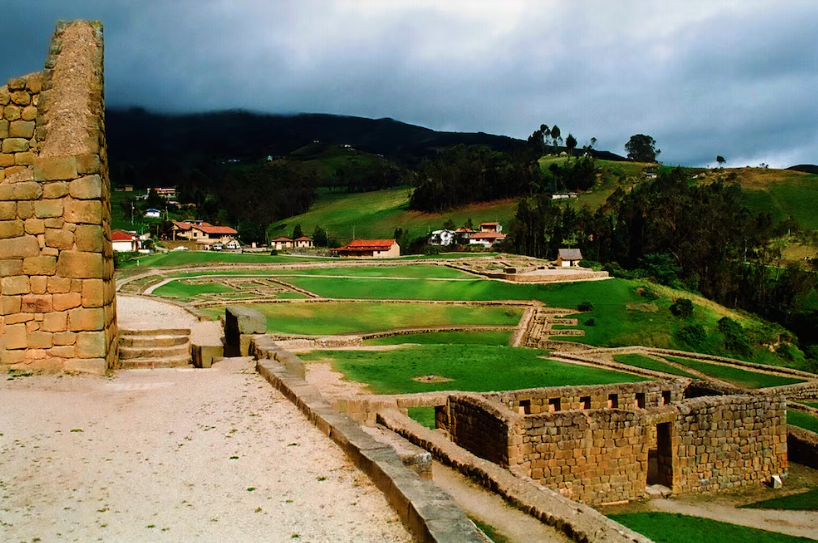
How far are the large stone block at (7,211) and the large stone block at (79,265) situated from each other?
1.15 m

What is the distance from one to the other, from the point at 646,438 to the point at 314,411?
9.13 metres

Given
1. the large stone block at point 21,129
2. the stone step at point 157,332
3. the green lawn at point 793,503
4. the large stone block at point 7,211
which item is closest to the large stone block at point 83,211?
the large stone block at point 7,211

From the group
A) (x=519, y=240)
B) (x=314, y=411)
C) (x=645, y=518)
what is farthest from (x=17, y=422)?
(x=519, y=240)

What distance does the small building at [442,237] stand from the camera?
128 meters

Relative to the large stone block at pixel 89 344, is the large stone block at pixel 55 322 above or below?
above

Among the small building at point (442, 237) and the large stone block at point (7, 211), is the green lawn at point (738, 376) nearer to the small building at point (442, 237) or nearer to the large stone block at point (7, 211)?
the large stone block at point (7, 211)

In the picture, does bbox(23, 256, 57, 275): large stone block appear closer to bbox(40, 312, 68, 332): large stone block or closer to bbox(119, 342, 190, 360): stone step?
bbox(40, 312, 68, 332): large stone block

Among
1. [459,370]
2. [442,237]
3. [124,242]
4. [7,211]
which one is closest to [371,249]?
[442,237]

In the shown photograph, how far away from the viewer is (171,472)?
26.4 ft

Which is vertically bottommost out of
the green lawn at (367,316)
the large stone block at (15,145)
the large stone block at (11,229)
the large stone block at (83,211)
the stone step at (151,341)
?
the green lawn at (367,316)

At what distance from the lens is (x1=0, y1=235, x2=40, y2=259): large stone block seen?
13.0 meters

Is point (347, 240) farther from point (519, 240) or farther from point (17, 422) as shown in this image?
point (17, 422)

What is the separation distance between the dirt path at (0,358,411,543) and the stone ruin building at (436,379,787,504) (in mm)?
5777

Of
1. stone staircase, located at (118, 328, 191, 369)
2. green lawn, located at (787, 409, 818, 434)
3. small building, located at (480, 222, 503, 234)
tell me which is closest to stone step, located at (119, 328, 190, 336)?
stone staircase, located at (118, 328, 191, 369)
